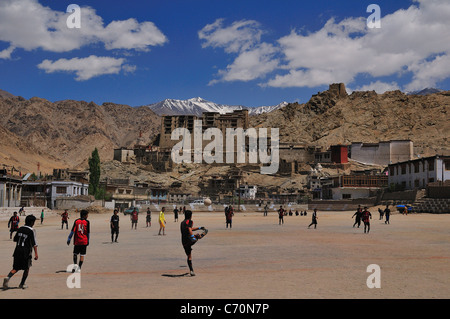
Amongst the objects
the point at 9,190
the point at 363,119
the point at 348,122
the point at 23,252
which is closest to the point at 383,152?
the point at 348,122

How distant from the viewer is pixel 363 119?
178625 mm

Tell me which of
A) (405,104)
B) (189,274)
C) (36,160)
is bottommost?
(189,274)

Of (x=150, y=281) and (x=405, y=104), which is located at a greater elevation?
(x=405, y=104)

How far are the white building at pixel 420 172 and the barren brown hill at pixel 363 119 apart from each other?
8365 centimetres

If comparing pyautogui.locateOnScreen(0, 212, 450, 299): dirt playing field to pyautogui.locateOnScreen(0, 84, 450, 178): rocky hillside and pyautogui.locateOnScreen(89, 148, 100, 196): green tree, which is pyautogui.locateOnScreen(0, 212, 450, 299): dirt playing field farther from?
pyautogui.locateOnScreen(0, 84, 450, 178): rocky hillside

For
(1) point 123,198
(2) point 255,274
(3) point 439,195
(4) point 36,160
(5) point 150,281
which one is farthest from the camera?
(4) point 36,160

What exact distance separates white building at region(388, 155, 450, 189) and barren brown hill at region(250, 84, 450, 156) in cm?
8365

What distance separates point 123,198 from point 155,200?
6.96 m

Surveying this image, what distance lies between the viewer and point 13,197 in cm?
6250

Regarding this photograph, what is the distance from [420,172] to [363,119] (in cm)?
11860

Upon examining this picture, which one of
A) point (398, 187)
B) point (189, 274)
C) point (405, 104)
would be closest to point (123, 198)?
point (398, 187)

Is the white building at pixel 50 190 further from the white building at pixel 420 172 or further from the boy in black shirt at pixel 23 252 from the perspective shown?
the boy in black shirt at pixel 23 252

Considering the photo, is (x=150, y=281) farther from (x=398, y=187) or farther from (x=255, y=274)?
(x=398, y=187)

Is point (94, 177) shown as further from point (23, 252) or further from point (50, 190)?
point (23, 252)
